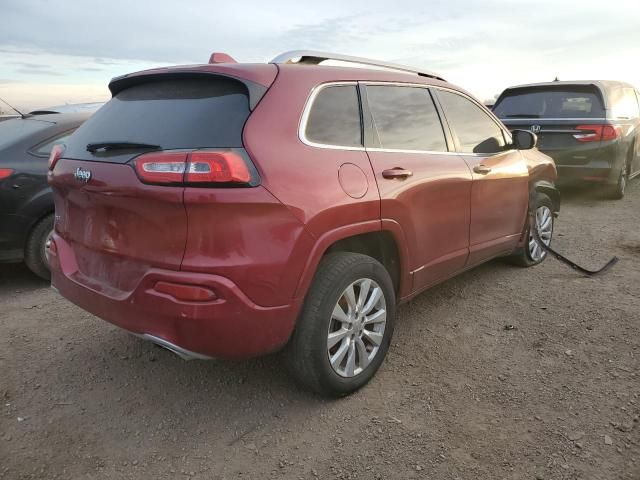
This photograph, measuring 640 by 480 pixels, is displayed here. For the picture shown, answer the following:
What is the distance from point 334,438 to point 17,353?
2.16 m

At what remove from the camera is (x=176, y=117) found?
95.6 inches

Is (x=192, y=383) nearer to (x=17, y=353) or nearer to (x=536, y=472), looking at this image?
(x=17, y=353)

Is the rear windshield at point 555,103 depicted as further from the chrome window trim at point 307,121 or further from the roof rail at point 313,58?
the chrome window trim at point 307,121

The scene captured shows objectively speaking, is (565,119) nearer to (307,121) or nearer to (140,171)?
(307,121)

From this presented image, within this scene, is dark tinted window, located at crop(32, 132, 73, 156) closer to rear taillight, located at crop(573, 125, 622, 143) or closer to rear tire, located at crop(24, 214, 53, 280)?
rear tire, located at crop(24, 214, 53, 280)

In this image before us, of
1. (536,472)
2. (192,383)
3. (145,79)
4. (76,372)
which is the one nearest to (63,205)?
(145,79)

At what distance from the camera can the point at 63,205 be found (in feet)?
9.25

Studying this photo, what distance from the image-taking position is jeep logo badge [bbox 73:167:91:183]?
2.53 meters

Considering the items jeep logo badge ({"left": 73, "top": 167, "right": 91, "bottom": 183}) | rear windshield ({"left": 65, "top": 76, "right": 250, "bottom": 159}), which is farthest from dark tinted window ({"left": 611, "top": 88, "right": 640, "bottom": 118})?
jeep logo badge ({"left": 73, "top": 167, "right": 91, "bottom": 183})

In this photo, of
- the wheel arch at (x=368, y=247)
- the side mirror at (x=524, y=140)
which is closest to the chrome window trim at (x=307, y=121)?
the wheel arch at (x=368, y=247)

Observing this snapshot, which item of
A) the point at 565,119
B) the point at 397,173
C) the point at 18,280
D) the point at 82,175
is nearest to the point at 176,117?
the point at 82,175

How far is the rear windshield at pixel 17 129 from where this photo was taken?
177 inches

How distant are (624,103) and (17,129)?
8174mm

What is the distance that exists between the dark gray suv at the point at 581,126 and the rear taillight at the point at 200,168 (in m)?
6.46
